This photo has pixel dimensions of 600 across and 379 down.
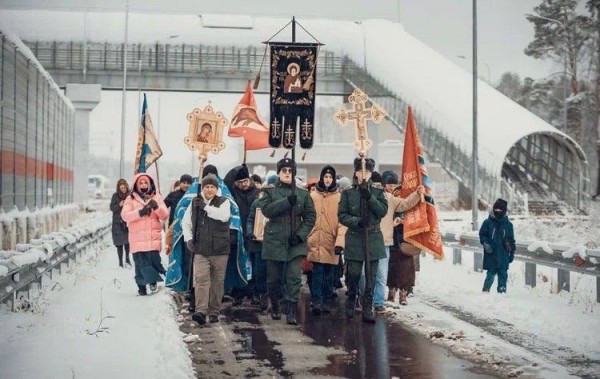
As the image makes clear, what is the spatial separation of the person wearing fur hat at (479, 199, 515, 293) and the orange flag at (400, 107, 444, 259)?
109 centimetres

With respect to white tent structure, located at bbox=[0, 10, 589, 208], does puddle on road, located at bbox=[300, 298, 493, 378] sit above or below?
below

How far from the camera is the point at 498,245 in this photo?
38.1ft

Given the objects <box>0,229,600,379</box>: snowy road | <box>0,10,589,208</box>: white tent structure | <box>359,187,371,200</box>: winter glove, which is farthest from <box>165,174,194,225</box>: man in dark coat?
<box>0,10,589,208</box>: white tent structure

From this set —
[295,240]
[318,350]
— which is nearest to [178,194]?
[295,240]

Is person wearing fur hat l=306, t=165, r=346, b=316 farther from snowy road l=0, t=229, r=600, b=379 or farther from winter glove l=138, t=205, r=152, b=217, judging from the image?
winter glove l=138, t=205, r=152, b=217

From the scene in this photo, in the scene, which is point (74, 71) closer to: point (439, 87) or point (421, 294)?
point (439, 87)

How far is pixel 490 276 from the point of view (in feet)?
38.1

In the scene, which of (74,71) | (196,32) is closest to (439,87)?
(196,32)

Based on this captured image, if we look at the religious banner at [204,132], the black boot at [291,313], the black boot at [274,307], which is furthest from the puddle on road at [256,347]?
the religious banner at [204,132]

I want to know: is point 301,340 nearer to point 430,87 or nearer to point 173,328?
point 173,328

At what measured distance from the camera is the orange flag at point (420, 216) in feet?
35.7

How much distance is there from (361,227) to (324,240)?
0.93 meters

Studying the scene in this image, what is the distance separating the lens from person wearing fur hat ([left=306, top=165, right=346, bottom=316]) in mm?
10195

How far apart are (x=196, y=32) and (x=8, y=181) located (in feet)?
121
